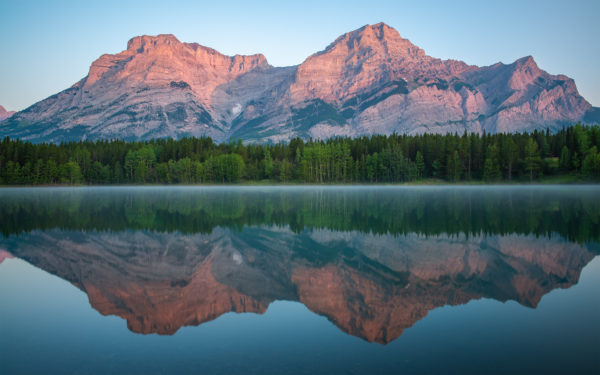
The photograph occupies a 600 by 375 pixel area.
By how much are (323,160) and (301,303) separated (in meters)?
135

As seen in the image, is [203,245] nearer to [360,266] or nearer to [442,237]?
[360,266]

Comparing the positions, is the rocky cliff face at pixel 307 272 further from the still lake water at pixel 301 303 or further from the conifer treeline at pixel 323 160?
the conifer treeline at pixel 323 160

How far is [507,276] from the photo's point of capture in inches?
544

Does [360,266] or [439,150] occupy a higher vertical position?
[439,150]

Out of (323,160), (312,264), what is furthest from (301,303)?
(323,160)

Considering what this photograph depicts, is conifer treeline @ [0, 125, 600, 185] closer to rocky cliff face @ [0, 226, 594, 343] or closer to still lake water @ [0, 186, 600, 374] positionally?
still lake water @ [0, 186, 600, 374]

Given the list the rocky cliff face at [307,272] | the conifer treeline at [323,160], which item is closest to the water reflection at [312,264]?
the rocky cliff face at [307,272]

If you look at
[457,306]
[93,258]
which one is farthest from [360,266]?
[93,258]

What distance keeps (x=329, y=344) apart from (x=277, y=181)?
144m

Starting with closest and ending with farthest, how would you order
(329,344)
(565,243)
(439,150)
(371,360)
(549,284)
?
(371,360) → (329,344) → (549,284) → (565,243) → (439,150)

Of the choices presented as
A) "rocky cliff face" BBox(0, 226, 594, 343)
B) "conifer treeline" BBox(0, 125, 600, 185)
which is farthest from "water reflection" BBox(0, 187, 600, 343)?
"conifer treeline" BBox(0, 125, 600, 185)

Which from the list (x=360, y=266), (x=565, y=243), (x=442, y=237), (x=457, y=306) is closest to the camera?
(x=457, y=306)

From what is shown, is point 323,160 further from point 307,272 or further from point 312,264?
point 307,272

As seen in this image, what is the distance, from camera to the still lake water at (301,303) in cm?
783
